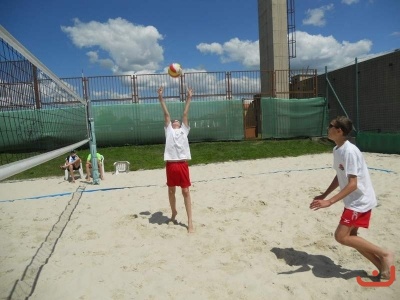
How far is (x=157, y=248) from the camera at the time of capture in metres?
3.40

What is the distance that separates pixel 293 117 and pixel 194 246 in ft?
38.8

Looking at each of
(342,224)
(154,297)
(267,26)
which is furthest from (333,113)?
(154,297)

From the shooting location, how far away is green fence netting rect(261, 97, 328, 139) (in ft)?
46.1

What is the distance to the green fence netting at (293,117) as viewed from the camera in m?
14.0

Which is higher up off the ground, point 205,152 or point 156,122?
point 156,122

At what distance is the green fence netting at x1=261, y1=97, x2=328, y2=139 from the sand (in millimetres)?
7865

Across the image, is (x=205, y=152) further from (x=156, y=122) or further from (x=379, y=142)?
(x=379, y=142)

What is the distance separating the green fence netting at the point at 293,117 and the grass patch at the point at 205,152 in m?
0.63

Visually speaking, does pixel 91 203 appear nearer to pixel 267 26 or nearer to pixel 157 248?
pixel 157 248

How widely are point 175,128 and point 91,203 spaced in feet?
8.62

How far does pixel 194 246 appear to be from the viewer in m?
3.42

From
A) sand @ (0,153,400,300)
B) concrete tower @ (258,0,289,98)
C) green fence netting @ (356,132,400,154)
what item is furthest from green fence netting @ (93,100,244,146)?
sand @ (0,153,400,300)

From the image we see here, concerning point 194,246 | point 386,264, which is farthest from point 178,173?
point 386,264

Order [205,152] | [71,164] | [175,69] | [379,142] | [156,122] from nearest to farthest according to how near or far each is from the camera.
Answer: [175,69], [71,164], [379,142], [205,152], [156,122]
